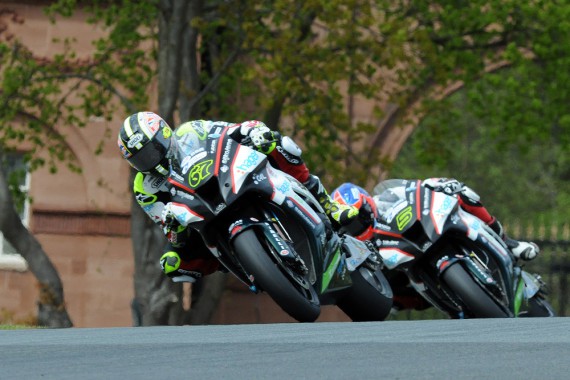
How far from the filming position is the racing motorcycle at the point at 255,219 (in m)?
8.97

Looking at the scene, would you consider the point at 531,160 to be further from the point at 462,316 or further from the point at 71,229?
the point at 462,316

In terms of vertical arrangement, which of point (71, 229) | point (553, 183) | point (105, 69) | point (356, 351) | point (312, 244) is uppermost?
point (356, 351)

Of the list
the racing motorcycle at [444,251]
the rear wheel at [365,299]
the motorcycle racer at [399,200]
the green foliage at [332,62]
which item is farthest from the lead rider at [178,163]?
the green foliage at [332,62]

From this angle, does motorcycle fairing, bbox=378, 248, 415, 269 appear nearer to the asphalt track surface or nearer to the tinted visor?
the tinted visor

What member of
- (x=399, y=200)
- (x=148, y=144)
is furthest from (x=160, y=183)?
(x=399, y=200)

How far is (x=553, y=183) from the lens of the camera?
44625 millimetres

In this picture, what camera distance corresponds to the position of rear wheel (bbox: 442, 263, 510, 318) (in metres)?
11.2

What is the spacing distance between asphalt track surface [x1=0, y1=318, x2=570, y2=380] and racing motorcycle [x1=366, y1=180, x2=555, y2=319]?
5169mm

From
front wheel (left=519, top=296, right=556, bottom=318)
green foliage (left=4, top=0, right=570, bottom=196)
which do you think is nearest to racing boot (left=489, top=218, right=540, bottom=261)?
front wheel (left=519, top=296, right=556, bottom=318)

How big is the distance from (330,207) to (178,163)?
4.31 feet

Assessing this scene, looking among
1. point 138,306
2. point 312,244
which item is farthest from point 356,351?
point 138,306

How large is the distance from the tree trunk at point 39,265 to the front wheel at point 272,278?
29.8 feet

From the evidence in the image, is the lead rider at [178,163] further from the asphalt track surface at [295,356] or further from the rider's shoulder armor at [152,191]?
the asphalt track surface at [295,356]

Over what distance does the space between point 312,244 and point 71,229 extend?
47.5 ft
